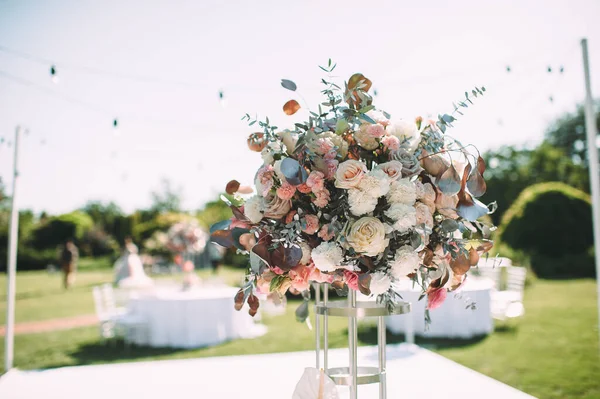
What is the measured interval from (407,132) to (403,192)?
0.70 feet

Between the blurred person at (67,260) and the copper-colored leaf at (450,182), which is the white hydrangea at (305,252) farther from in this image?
the blurred person at (67,260)

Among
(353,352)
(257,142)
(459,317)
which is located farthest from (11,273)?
(459,317)

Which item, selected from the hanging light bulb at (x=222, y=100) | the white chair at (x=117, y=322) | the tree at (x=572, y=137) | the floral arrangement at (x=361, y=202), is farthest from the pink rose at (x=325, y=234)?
the tree at (x=572, y=137)

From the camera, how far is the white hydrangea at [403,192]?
4.45 feet

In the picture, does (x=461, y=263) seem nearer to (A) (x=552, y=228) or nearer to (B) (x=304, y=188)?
(B) (x=304, y=188)

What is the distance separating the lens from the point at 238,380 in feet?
9.61

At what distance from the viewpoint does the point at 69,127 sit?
7000 millimetres

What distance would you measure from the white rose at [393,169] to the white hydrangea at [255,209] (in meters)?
0.36

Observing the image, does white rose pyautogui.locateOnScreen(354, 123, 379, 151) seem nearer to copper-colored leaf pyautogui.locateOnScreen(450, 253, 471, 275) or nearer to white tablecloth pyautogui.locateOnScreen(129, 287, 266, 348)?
copper-colored leaf pyautogui.locateOnScreen(450, 253, 471, 275)

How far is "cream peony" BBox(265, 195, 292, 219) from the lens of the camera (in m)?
1.41

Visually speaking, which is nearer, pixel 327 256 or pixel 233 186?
pixel 327 256

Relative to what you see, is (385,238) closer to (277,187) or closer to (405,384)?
(277,187)

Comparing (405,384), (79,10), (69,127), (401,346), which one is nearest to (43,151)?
(69,127)

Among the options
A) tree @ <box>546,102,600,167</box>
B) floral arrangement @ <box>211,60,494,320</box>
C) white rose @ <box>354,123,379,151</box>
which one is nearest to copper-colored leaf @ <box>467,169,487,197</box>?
floral arrangement @ <box>211,60,494,320</box>
